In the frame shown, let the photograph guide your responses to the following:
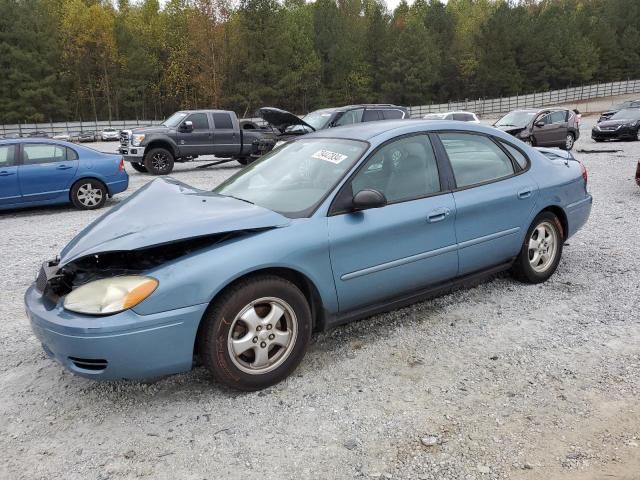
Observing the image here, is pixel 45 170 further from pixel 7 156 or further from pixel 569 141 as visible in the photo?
pixel 569 141

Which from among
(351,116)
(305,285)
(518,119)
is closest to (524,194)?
(305,285)

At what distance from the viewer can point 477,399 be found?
9.76 feet

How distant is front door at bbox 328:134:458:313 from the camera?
335 centimetres

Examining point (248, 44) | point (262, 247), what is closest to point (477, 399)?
point (262, 247)

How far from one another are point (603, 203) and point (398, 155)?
6.35 m

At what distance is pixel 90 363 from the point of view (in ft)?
9.02

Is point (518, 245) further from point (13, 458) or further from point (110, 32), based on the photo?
point (110, 32)

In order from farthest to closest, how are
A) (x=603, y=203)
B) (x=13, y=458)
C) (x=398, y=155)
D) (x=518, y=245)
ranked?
(x=603, y=203), (x=518, y=245), (x=398, y=155), (x=13, y=458)

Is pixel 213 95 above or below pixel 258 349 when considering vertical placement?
above

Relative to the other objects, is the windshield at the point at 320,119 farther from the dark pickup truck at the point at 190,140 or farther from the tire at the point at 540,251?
the tire at the point at 540,251

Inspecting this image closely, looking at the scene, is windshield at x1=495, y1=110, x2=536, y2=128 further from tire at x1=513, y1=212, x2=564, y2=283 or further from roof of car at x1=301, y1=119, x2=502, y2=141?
roof of car at x1=301, y1=119, x2=502, y2=141

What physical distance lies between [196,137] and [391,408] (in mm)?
13781

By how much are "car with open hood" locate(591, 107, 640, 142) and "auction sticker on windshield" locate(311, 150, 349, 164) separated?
65.4ft

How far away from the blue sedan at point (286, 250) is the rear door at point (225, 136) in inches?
474
